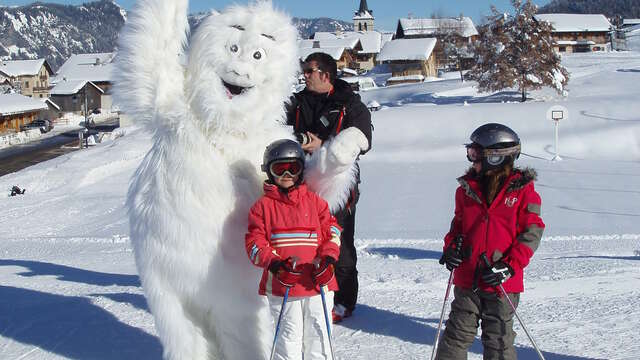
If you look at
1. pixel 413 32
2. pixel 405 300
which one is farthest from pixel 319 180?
pixel 413 32

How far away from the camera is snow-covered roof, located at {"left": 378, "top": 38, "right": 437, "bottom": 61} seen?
44.8 metres

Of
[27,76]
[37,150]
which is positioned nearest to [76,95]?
[27,76]

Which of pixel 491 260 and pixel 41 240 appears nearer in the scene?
pixel 491 260

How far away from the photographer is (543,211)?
826 cm

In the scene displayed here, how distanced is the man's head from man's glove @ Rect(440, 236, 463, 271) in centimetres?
132

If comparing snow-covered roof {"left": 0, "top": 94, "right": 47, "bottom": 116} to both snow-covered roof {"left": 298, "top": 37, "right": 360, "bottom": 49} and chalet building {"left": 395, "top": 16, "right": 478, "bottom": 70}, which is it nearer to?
snow-covered roof {"left": 298, "top": 37, "right": 360, "bottom": 49}

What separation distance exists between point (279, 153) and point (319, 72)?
106cm

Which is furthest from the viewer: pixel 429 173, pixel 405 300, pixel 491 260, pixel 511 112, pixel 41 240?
pixel 511 112

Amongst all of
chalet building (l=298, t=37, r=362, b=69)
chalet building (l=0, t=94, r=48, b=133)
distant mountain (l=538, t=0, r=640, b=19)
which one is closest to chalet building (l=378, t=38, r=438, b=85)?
chalet building (l=298, t=37, r=362, b=69)

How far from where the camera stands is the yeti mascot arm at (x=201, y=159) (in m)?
2.71

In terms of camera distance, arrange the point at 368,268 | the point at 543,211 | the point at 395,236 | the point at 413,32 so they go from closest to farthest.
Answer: the point at 368,268, the point at 395,236, the point at 543,211, the point at 413,32

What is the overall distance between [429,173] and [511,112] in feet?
11.8

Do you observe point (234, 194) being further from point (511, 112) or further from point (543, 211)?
point (511, 112)

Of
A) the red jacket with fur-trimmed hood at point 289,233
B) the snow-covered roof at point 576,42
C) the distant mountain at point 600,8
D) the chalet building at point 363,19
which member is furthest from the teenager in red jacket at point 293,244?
the distant mountain at point 600,8
